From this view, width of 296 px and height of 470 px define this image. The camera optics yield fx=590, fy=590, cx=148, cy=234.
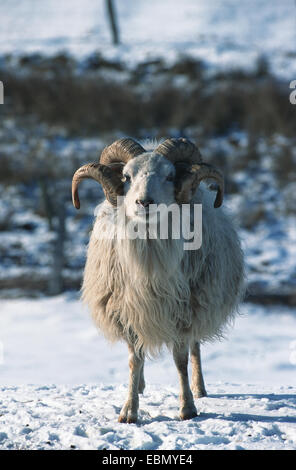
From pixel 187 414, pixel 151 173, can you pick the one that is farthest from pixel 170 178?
pixel 187 414

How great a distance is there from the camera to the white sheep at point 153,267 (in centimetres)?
454

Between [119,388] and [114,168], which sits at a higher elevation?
[114,168]

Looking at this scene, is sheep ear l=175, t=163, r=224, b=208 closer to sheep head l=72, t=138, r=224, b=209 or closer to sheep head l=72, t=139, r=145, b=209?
sheep head l=72, t=138, r=224, b=209

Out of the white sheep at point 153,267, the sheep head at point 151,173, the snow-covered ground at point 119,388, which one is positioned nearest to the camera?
the snow-covered ground at point 119,388

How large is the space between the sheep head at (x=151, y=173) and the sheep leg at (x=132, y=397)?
130 cm

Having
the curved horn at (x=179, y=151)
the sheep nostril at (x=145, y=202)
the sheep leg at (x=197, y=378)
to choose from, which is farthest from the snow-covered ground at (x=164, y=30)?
the sheep nostril at (x=145, y=202)

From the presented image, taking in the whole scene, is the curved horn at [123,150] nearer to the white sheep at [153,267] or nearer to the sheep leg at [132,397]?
the white sheep at [153,267]

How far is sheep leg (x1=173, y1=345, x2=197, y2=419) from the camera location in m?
4.74

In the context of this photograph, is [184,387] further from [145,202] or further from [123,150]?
[123,150]

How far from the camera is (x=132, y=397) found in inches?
186

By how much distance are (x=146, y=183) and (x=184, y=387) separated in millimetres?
1725

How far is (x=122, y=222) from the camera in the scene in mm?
4598

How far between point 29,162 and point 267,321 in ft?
30.4

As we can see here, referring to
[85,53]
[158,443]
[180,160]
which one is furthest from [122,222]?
[85,53]
